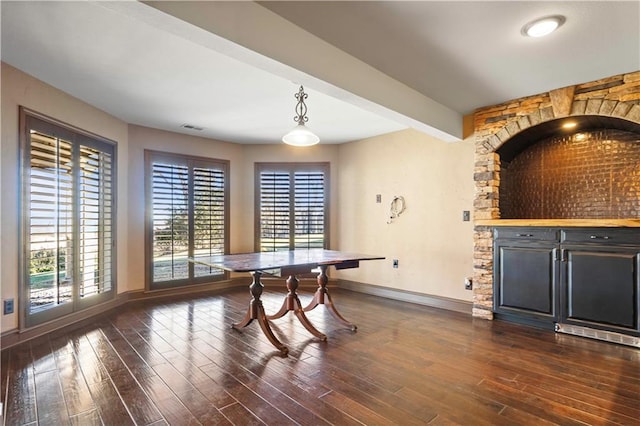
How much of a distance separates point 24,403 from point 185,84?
277 cm

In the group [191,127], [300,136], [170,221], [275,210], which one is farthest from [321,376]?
[191,127]

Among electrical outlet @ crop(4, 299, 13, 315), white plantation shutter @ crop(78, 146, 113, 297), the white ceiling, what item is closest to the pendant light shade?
the white ceiling

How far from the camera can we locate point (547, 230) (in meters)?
3.40

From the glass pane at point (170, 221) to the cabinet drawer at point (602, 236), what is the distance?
15.5 ft

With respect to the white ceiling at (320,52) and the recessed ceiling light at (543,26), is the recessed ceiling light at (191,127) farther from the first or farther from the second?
the recessed ceiling light at (543,26)

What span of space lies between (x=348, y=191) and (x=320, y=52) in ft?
10.8

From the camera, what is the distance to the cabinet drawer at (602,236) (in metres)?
2.94

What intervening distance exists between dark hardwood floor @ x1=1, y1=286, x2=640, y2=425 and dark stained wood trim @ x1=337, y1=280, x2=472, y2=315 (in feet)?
1.47

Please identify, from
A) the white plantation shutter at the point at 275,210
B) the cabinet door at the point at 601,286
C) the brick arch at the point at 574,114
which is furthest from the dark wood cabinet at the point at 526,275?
the white plantation shutter at the point at 275,210

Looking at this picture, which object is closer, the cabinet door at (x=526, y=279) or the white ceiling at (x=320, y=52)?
the white ceiling at (x=320, y=52)

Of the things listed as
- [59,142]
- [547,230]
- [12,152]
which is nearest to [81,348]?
[12,152]

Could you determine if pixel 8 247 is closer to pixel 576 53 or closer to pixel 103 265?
pixel 103 265

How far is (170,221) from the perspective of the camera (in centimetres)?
500

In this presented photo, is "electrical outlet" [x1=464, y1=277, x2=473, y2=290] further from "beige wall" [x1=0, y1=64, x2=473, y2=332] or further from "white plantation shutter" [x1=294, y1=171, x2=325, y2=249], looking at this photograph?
"white plantation shutter" [x1=294, y1=171, x2=325, y2=249]
